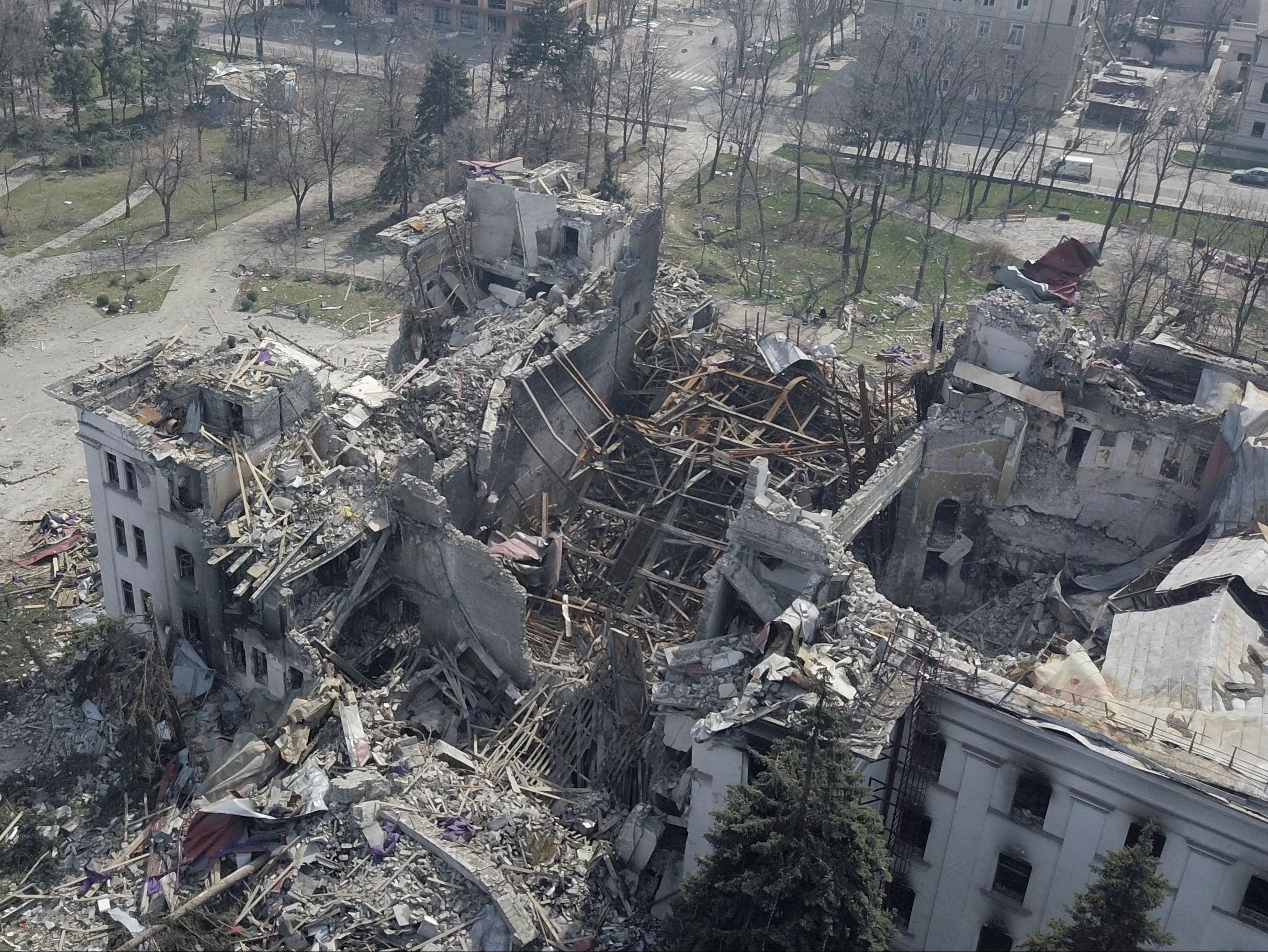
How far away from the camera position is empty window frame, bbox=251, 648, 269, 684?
28422mm

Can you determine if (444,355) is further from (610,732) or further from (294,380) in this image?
(610,732)

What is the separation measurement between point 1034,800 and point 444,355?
65.2 feet

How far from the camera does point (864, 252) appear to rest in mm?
53812

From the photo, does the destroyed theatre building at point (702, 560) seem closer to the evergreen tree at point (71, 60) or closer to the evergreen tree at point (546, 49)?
the evergreen tree at point (546, 49)

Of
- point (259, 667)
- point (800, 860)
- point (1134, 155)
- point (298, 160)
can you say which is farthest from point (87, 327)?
point (1134, 155)

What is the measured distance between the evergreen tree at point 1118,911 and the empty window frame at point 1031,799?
2795 mm

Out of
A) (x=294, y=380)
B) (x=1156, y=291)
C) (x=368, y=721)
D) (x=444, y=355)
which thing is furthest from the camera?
(x=1156, y=291)

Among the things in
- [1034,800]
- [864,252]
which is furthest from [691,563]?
[864,252]

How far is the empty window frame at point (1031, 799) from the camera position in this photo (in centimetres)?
2284

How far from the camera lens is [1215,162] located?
6512 centimetres

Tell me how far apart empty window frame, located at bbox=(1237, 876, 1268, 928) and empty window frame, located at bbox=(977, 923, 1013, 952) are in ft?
13.8

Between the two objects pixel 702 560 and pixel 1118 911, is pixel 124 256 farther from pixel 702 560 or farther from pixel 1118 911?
pixel 1118 911

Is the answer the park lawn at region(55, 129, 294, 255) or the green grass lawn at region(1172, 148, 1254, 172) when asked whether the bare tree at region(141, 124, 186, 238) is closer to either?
the park lawn at region(55, 129, 294, 255)

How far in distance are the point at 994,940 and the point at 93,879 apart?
16740 mm
